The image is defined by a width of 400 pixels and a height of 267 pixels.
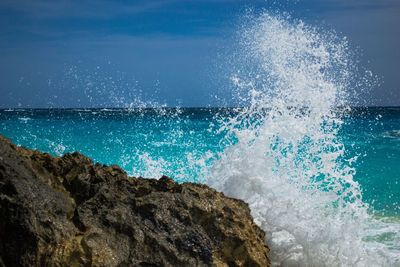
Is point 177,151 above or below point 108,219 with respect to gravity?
above

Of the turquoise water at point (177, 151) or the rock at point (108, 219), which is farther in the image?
the turquoise water at point (177, 151)

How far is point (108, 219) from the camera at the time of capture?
295 centimetres

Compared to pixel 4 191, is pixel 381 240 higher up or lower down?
higher up

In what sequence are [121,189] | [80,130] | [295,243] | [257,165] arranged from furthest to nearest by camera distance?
[80,130]
[257,165]
[295,243]
[121,189]

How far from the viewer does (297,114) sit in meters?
6.59

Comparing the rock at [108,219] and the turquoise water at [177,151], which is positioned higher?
the turquoise water at [177,151]

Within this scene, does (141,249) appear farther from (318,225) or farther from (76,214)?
(318,225)

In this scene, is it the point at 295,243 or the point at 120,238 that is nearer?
the point at 120,238

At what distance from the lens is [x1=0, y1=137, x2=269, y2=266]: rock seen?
2.65 metres

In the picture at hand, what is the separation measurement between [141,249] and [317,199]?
286cm

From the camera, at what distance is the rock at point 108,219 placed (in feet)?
8.68

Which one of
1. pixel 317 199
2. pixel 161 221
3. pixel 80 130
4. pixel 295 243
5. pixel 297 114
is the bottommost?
pixel 161 221

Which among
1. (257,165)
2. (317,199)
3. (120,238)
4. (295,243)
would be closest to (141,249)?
(120,238)

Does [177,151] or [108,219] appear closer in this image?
[108,219]
